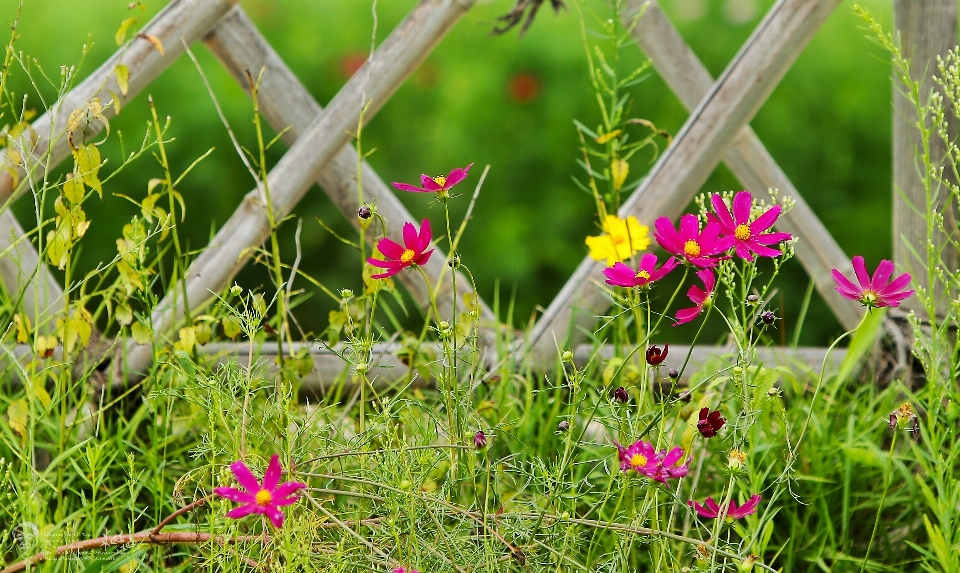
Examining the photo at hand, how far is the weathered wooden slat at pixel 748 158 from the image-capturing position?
1857 millimetres

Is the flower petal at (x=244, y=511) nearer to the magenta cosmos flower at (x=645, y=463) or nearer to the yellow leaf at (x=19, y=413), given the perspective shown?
the magenta cosmos flower at (x=645, y=463)

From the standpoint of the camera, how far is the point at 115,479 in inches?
58.5

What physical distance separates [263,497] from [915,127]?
1519 mm

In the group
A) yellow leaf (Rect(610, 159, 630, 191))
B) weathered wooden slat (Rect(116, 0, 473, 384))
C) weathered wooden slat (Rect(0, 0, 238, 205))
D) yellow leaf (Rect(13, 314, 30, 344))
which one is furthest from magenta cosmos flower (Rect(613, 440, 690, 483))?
weathered wooden slat (Rect(0, 0, 238, 205))

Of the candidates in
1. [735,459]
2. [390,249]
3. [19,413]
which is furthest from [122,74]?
[735,459]

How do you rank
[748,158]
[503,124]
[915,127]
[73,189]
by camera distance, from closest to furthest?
1. [73,189]
2. [915,127]
3. [748,158]
4. [503,124]

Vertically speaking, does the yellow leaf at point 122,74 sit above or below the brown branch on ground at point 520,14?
above

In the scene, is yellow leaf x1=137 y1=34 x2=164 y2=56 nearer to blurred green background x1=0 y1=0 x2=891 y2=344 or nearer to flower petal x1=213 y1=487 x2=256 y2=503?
flower petal x1=213 y1=487 x2=256 y2=503

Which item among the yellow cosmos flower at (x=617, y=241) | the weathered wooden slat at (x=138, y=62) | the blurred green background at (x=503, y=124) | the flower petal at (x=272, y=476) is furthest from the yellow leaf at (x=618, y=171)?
the blurred green background at (x=503, y=124)

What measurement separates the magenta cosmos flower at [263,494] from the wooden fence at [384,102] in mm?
876

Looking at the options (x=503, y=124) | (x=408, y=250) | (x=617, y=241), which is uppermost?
(x=408, y=250)

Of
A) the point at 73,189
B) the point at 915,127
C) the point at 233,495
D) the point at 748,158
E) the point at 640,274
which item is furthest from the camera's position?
the point at 748,158

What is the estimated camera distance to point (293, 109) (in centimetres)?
176

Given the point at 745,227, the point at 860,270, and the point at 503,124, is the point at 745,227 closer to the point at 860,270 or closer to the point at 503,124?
the point at 860,270
